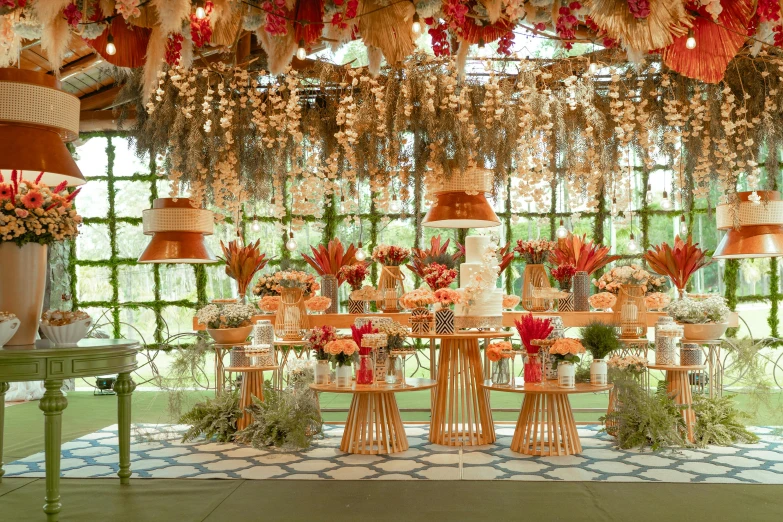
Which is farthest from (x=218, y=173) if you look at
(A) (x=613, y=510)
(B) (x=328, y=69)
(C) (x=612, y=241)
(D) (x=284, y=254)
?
(C) (x=612, y=241)

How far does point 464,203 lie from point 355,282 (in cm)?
120

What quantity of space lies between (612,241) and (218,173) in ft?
20.4

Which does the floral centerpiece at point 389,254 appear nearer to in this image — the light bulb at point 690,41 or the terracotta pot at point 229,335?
the terracotta pot at point 229,335

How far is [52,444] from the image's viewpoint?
12.3 feet

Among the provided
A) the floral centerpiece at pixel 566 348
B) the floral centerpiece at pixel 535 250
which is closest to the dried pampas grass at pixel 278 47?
the floral centerpiece at pixel 566 348

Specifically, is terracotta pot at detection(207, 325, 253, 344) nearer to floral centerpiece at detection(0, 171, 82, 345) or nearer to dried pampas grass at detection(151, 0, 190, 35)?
floral centerpiece at detection(0, 171, 82, 345)

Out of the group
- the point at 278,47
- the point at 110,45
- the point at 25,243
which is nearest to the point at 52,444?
the point at 25,243

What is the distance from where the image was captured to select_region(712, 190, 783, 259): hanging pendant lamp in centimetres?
646

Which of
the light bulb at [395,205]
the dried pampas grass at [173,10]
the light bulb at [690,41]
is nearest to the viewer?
the dried pampas grass at [173,10]

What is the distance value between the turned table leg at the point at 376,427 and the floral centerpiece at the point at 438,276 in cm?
106

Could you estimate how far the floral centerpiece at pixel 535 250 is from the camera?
6.84m

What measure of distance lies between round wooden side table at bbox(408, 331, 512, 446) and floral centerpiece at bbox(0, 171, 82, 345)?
2.73m

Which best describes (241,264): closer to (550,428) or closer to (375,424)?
(375,424)

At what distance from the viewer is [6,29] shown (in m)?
3.37
